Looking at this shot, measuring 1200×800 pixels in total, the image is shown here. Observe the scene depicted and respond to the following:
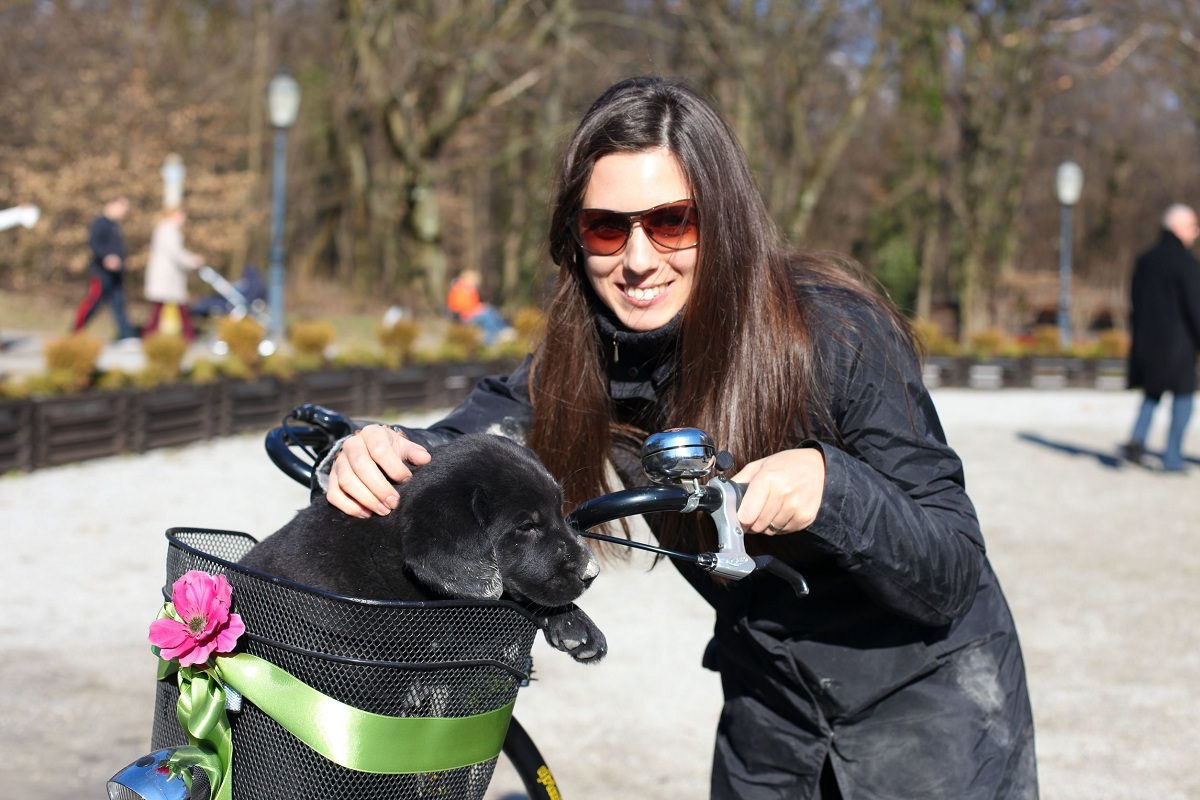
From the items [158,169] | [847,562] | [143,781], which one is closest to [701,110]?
[847,562]

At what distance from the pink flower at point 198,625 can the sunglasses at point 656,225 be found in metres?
1.03

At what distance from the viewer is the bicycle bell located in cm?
182

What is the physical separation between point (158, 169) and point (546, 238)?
30048mm

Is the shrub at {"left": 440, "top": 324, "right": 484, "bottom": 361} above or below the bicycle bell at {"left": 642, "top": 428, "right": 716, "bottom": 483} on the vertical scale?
below

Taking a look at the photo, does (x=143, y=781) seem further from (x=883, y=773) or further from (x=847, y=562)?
(x=883, y=773)

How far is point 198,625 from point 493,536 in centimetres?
51

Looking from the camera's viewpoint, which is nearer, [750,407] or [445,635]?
[445,635]

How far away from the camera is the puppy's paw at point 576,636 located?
6.71 feet

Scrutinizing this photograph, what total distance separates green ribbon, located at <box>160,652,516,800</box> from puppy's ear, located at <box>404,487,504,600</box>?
23 centimetres

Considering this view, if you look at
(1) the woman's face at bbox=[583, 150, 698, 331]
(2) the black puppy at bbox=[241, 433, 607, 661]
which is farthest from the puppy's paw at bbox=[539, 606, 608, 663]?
(1) the woman's face at bbox=[583, 150, 698, 331]

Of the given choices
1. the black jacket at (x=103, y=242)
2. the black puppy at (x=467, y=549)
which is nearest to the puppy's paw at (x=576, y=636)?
the black puppy at (x=467, y=549)

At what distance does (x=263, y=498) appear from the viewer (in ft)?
31.9

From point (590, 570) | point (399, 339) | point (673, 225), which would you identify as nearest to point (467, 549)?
point (590, 570)

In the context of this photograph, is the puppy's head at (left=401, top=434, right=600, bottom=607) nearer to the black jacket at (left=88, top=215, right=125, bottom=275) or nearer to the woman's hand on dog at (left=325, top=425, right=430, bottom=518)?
the woman's hand on dog at (left=325, top=425, right=430, bottom=518)
